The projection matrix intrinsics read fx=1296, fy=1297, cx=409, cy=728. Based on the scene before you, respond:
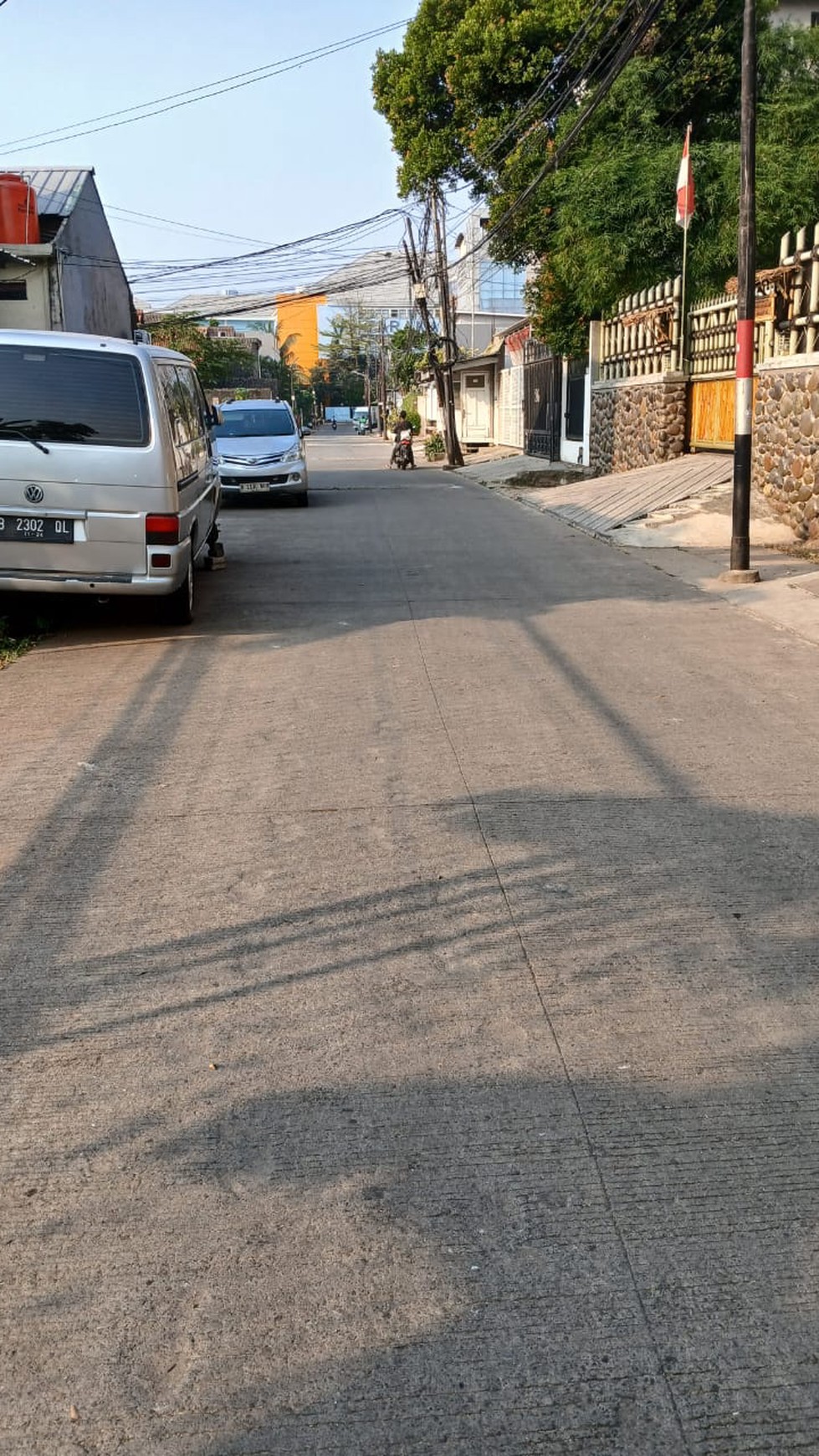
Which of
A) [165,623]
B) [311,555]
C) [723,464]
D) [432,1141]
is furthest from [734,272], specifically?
[432,1141]

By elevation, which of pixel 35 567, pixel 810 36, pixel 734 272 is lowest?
pixel 35 567

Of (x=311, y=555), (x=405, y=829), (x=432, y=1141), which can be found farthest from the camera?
(x=311, y=555)

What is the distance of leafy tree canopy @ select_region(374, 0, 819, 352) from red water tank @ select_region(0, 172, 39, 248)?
32.0ft

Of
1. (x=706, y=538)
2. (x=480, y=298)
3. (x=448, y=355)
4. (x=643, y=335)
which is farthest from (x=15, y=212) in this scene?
(x=480, y=298)

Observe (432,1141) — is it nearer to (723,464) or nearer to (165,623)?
(165,623)

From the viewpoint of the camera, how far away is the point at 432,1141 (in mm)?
3145

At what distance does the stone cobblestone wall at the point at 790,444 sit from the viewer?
535 inches

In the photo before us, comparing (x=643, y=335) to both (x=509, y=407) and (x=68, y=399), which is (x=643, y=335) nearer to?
(x=68, y=399)

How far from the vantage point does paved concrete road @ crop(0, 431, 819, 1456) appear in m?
2.40

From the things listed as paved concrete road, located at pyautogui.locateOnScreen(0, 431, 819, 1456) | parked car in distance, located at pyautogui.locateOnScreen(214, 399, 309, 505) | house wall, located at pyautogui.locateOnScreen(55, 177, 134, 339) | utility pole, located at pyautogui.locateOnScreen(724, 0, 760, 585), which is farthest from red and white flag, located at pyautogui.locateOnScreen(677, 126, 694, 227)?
house wall, located at pyautogui.locateOnScreen(55, 177, 134, 339)

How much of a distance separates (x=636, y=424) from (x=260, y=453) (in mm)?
6384

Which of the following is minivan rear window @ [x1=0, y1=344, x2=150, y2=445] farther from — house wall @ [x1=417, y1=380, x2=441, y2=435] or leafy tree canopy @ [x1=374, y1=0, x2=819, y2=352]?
house wall @ [x1=417, y1=380, x2=441, y2=435]

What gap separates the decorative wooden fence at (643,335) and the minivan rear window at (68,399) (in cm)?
1344

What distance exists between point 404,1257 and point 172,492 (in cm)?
662
